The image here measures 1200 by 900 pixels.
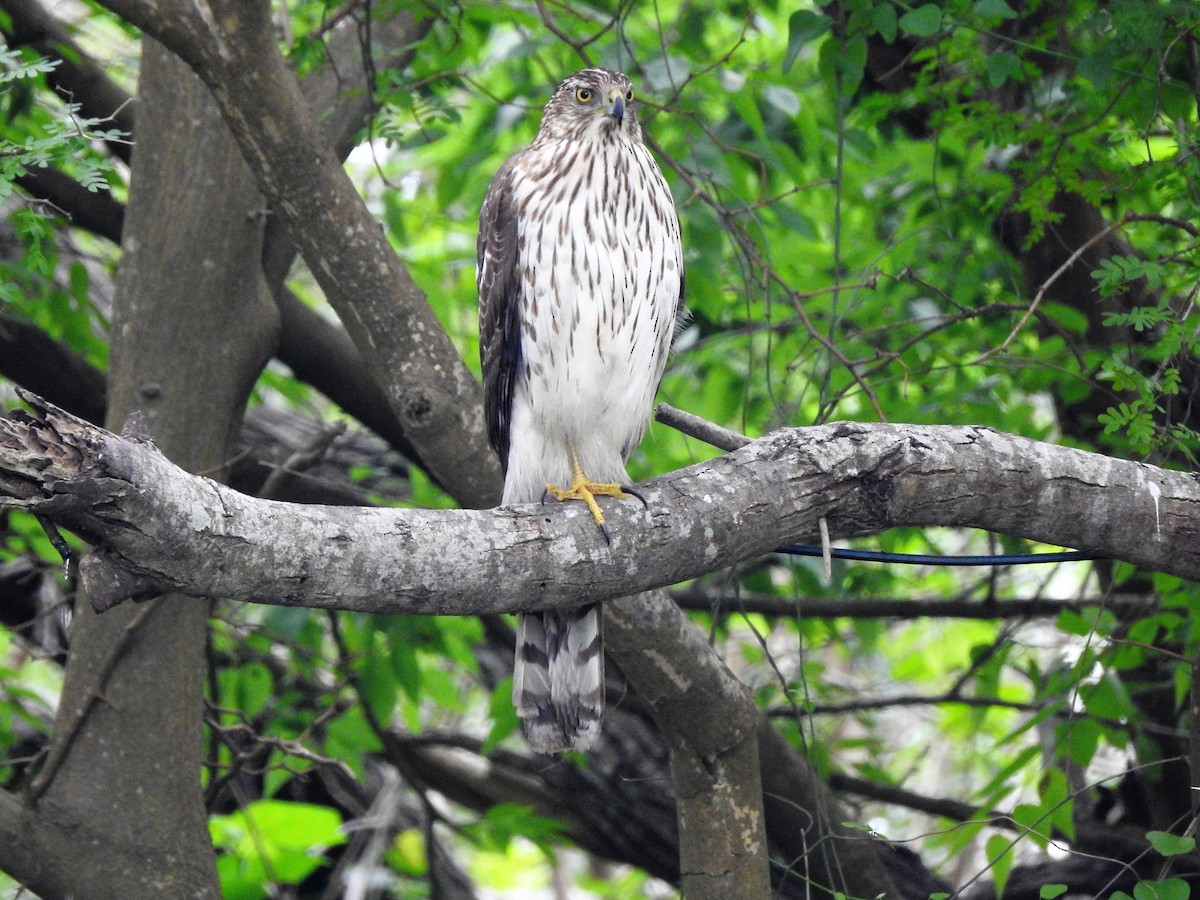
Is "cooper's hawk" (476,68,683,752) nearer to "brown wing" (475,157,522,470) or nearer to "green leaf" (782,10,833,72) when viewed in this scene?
"brown wing" (475,157,522,470)

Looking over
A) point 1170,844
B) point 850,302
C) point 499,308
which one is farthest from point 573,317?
point 1170,844

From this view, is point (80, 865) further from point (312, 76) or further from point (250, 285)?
point (312, 76)

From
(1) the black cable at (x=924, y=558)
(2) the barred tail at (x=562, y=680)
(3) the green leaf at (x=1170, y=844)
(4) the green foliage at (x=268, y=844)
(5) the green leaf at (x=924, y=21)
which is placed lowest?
(3) the green leaf at (x=1170, y=844)

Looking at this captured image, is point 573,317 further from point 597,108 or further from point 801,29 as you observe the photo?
point 801,29

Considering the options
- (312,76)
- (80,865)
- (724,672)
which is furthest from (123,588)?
(312,76)

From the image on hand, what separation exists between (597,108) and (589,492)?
130cm

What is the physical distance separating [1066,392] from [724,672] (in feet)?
5.05

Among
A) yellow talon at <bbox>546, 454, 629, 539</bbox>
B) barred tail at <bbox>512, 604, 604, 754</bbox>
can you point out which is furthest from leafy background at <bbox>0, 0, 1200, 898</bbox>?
yellow talon at <bbox>546, 454, 629, 539</bbox>

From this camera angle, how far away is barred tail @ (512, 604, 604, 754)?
123 inches

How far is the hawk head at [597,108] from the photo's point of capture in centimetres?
346

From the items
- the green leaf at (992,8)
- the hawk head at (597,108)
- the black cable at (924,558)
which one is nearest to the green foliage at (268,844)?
the black cable at (924,558)

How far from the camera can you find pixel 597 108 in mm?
3498

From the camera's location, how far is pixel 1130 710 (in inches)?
146

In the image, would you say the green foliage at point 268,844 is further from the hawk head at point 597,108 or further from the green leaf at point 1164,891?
the green leaf at point 1164,891
